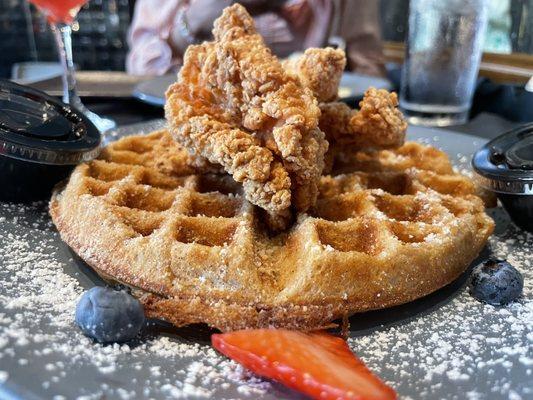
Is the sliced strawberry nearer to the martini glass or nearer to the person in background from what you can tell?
the martini glass

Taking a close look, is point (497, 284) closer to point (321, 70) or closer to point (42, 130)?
point (321, 70)

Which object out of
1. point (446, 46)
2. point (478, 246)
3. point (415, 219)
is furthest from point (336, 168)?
point (446, 46)

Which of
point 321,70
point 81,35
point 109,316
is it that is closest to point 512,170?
point 321,70

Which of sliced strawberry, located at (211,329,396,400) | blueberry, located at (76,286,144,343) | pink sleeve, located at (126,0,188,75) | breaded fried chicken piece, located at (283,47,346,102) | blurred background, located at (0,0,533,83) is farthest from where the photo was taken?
blurred background, located at (0,0,533,83)

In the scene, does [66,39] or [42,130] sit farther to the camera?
[66,39]

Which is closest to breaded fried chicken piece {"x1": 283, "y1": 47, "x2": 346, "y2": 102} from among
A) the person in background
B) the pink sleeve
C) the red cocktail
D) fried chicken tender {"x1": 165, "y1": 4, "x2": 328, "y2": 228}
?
fried chicken tender {"x1": 165, "y1": 4, "x2": 328, "y2": 228}

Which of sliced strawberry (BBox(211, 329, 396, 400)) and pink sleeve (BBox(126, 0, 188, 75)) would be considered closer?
sliced strawberry (BBox(211, 329, 396, 400))

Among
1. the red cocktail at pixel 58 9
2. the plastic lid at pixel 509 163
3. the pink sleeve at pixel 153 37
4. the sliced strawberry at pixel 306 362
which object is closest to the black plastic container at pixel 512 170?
the plastic lid at pixel 509 163
